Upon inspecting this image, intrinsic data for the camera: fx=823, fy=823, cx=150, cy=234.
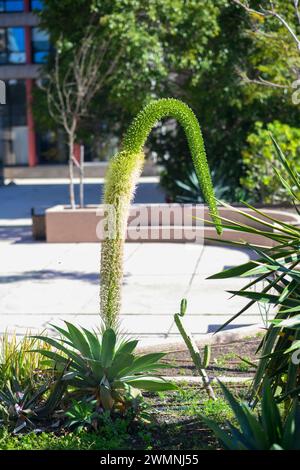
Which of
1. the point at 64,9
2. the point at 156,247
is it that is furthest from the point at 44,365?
the point at 64,9

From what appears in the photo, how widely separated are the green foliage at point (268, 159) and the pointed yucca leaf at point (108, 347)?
33.9ft

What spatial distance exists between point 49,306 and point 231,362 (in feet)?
11.8

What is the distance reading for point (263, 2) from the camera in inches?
535

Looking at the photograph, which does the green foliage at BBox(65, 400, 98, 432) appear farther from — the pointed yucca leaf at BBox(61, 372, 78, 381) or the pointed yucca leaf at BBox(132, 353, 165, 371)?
the pointed yucca leaf at BBox(132, 353, 165, 371)

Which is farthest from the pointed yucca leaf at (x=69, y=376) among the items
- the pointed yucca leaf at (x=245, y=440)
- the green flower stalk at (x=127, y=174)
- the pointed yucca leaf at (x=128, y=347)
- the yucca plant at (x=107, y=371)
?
the pointed yucca leaf at (x=245, y=440)

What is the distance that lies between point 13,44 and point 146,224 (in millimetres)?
22814

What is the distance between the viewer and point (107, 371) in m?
4.74

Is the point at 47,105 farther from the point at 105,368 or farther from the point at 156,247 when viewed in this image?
the point at 105,368

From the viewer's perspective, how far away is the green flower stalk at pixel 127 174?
13.8 ft

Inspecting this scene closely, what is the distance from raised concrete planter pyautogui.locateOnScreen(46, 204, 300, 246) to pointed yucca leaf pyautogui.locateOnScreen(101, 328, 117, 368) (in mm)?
9043

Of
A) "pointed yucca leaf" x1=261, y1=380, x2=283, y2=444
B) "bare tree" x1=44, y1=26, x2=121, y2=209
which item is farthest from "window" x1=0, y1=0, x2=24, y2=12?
"pointed yucca leaf" x1=261, y1=380, x2=283, y2=444

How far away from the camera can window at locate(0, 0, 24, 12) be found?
34406 mm

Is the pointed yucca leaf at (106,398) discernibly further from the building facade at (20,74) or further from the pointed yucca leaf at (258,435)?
the building facade at (20,74)

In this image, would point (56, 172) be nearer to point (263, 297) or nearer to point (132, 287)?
point (132, 287)
